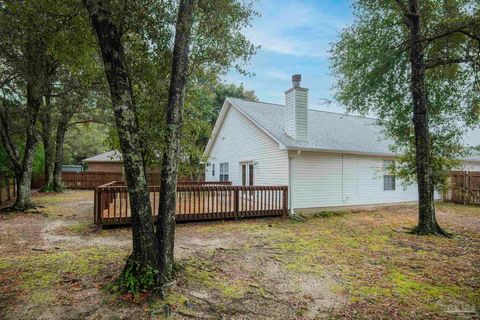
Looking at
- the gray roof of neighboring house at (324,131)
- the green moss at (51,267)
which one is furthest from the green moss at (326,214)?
the green moss at (51,267)

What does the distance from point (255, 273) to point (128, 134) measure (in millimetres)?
2999

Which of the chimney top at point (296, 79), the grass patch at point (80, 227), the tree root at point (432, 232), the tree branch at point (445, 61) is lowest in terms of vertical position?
the tree root at point (432, 232)

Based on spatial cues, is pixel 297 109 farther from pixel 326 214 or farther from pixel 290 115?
pixel 326 214

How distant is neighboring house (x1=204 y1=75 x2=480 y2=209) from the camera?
1024 centimetres

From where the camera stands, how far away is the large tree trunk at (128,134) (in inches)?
142

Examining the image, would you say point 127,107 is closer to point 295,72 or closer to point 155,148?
point 155,148

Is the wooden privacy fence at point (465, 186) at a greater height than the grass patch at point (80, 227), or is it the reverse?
the wooden privacy fence at point (465, 186)

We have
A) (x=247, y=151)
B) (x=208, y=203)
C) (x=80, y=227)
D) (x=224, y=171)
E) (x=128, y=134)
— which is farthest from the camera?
(x=224, y=171)

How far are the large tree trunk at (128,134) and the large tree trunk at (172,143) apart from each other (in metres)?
0.21

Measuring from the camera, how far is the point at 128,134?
3650mm

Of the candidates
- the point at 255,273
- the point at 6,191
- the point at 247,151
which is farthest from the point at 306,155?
the point at 6,191

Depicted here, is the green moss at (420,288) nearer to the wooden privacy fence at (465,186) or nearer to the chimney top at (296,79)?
the chimney top at (296,79)

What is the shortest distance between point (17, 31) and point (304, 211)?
962 cm

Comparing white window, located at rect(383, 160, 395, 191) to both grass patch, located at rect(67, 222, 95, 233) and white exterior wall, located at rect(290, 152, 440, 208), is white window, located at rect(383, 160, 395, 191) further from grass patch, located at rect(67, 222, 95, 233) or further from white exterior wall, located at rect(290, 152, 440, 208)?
grass patch, located at rect(67, 222, 95, 233)
